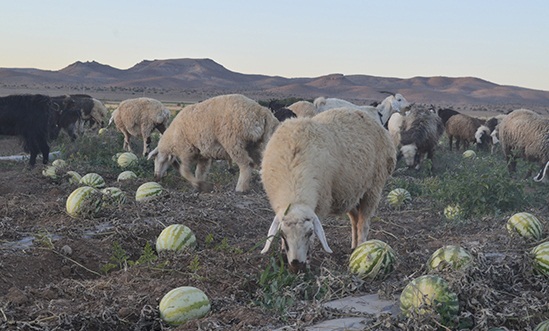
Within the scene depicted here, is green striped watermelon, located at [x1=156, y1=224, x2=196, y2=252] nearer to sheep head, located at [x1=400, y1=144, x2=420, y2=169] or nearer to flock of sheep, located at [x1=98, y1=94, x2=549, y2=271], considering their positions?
flock of sheep, located at [x1=98, y1=94, x2=549, y2=271]

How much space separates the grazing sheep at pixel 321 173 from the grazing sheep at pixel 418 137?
9998mm

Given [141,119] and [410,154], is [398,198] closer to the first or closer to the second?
[410,154]

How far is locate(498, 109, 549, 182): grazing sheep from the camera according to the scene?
17.9 meters

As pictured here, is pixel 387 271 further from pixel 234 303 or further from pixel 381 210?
pixel 381 210

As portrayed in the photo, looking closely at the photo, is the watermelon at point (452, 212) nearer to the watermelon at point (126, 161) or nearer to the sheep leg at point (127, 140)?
the watermelon at point (126, 161)

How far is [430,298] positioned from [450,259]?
4.02 ft

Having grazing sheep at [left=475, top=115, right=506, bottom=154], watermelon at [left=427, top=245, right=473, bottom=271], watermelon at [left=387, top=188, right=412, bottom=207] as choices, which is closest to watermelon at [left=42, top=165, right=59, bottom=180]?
watermelon at [left=387, top=188, right=412, bottom=207]

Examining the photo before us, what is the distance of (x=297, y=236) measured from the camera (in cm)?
636

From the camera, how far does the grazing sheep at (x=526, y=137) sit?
17.9m

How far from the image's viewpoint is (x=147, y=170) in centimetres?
1524

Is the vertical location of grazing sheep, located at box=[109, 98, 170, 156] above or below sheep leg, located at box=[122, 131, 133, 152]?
above

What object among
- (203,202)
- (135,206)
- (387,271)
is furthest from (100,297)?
(203,202)

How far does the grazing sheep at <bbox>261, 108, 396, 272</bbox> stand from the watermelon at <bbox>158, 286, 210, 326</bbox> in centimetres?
110

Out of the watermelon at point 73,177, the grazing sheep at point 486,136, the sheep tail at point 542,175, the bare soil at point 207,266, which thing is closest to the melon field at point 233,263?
the bare soil at point 207,266
